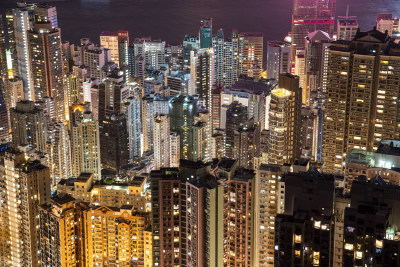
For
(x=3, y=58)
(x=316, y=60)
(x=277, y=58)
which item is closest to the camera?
(x=316, y=60)

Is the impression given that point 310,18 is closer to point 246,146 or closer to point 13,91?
point 246,146

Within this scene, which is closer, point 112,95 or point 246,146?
point 246,146

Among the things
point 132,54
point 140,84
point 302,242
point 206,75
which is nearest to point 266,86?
point 206,75

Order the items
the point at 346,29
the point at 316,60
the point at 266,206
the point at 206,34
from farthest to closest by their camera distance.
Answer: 1. the point at 206,34
2. the point at 316,60
3. the point at 346,29
4. the point at 266,206

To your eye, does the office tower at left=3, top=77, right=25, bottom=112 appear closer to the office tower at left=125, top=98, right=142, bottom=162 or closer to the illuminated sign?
the office tower at left=125, top=98, right=142, bottom=162

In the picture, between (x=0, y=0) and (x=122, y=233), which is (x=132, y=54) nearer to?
(x=0, y=0)

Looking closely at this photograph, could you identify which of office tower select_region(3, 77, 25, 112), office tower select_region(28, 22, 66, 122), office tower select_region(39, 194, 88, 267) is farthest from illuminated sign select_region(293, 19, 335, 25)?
office tower select_region(39, 194, 88, 267)

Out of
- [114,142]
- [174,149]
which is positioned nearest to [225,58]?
[114,142]
